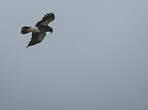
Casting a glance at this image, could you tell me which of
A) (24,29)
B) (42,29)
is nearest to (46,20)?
(42,29)

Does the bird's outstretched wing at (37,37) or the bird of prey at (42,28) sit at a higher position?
the bird of prey at (42,28)

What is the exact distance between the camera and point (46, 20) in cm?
416

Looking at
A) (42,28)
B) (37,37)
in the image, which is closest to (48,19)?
(42,28)

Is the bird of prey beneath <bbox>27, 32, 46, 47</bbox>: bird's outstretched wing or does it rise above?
above

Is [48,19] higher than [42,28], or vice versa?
[48,19]

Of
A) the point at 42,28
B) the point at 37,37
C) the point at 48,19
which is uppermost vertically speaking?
the point at 48,19

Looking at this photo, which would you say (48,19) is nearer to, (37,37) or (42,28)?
(42,28)

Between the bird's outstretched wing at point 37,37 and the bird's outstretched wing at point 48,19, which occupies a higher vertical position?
the bird's outstretched wing at point 48,19

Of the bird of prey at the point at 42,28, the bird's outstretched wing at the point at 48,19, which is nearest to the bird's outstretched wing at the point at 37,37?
the bird of prey at the point at 42,28

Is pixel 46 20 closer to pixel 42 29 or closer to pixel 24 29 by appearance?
pixel 42 29

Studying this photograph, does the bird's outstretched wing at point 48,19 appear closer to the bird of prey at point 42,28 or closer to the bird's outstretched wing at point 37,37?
the bird of prey at point 42,28

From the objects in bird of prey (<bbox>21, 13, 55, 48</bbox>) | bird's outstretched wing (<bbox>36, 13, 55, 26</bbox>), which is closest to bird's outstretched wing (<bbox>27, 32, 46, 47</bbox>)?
bird of prey (<bbox>21, 13, 55, 48</bbox>)

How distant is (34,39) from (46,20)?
0.42 meters

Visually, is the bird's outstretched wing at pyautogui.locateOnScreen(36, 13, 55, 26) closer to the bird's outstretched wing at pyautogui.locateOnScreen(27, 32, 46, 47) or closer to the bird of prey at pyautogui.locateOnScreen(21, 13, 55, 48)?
the bird of prey at pyautogui.locateOnScreen(21, 13, 55, 48)
